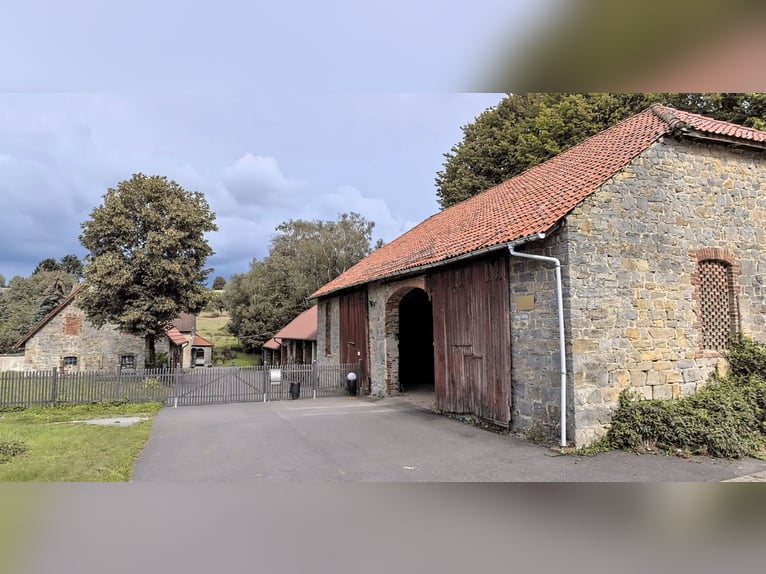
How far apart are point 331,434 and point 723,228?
8767 mm

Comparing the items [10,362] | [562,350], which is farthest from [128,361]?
[562,350]

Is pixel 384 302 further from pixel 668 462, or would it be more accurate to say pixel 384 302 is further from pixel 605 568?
pixel 605 568

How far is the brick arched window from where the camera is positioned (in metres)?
9.01

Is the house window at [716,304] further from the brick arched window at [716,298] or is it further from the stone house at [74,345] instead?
the stone house at [74,345]

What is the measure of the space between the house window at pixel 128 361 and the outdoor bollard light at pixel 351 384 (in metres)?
15.4

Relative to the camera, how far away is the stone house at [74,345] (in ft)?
82.0

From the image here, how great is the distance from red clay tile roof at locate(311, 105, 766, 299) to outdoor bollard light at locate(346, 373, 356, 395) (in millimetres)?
4146

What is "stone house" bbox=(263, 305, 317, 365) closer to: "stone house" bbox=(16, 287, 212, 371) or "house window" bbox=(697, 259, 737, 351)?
"stone house" bbox=(16, 287, 212, 371)

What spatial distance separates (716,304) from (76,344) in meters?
28.3

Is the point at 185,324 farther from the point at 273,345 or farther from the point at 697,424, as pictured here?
the point at 697,424

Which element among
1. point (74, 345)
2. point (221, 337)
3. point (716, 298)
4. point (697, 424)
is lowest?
point (697, 424)

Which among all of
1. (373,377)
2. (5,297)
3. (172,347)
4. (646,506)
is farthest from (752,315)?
(5,297)

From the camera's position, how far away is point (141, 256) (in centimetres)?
1888

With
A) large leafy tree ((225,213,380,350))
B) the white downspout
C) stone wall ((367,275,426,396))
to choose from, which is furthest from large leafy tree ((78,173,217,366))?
large leafy tree ((225,213,380,350))
